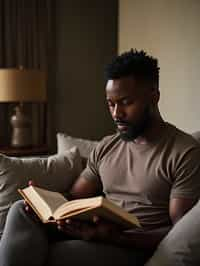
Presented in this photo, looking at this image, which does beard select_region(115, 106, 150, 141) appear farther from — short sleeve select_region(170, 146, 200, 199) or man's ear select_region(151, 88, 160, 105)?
short sleeve select_region(170, 146, 200, 199)

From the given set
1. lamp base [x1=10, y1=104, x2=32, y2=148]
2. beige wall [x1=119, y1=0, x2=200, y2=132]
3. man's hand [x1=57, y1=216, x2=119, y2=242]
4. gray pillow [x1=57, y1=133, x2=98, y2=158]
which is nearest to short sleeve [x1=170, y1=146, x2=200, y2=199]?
man's hand [x1=57, y1=216, x2=119, y2=242]

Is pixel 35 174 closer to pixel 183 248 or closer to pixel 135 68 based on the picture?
pixel 135 68

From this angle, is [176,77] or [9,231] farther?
[176,77]

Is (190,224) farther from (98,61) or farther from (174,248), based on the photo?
(98,61)

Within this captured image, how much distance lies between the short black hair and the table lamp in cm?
152

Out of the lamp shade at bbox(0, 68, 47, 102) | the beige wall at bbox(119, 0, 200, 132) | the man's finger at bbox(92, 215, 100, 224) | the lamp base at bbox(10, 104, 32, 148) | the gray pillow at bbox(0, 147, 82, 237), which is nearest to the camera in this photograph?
the man's finger at bbox(92, 215, 100, 224)

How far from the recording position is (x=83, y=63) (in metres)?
3.93

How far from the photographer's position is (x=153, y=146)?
1.70 metres

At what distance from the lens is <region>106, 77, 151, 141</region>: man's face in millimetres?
1724

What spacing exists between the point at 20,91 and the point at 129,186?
67.2 inches

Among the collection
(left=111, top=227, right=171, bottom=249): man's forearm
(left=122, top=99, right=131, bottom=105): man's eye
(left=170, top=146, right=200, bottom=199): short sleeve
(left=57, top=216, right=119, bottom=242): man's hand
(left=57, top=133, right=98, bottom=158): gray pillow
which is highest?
(left=122, top=99, right=131, bottom=105): man's eye

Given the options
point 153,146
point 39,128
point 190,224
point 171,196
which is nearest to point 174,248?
point 190,224

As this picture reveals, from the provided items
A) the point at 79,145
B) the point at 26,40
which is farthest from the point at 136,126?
the point at 26,40

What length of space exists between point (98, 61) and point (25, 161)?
205cm
